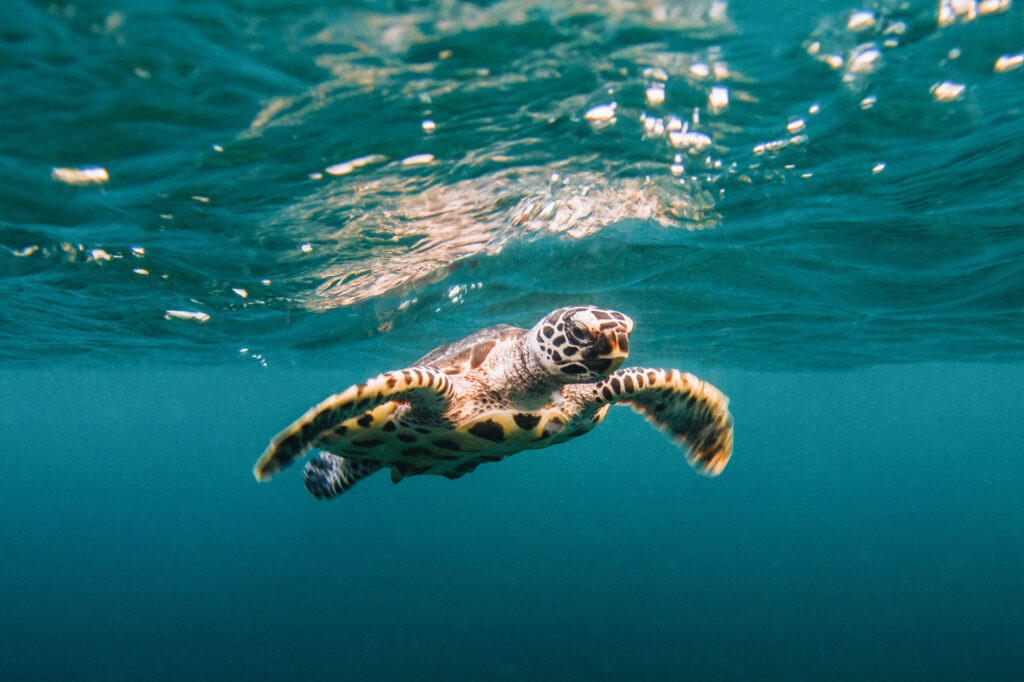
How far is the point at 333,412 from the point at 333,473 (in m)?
4.02

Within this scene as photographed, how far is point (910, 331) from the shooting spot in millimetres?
18172

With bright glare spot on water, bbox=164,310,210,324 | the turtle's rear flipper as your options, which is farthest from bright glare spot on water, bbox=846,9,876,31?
bright glare spot on water, bbox=164,310,210,324

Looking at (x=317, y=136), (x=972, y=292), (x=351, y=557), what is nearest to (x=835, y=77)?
(x=317, y=136)

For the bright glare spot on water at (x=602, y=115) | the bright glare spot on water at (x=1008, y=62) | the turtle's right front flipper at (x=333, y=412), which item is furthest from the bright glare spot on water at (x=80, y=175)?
the bright glare spot on water at (x=1008, y=62)

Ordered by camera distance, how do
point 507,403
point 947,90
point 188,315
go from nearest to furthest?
1. point 947,90
2. point 507,403
3. point 188,315

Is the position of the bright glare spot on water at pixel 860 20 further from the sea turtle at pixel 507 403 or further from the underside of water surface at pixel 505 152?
the sea turtle at pixel 507 403

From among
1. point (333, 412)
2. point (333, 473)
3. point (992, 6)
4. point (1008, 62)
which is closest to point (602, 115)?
point (992, 6)

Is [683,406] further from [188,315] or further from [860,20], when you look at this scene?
[188,315]

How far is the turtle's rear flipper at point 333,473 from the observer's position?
7070 mm

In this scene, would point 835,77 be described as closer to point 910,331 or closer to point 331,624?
point 910,331

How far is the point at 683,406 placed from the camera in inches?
Result: 230

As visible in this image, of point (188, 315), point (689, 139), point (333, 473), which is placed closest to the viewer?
point (689, 139)

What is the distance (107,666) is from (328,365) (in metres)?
15.3

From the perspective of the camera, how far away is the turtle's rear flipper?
7070 millimetres
